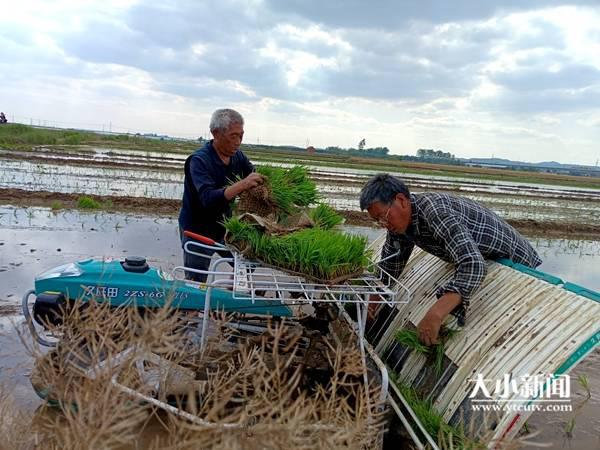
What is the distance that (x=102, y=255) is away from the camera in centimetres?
710

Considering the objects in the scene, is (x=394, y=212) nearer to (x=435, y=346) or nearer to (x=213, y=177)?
(x=435, y=346)

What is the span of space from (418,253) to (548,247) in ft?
26.1

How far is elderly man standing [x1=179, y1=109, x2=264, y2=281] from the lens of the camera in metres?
3.77

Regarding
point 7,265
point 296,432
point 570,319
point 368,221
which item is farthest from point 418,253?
point 368,221

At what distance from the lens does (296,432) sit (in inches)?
55.7

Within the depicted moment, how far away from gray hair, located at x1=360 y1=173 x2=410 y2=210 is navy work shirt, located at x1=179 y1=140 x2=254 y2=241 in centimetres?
116

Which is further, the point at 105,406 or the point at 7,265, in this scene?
the point at 7,265

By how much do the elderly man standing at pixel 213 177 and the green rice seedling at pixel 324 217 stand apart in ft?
2.05

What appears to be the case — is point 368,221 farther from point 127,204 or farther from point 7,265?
point 7,265

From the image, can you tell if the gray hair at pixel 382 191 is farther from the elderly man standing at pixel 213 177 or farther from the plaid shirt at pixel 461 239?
the elderly man standing at pixel 213 177

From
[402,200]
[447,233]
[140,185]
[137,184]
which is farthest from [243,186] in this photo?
[137,184]

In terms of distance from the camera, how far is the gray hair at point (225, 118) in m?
3.85

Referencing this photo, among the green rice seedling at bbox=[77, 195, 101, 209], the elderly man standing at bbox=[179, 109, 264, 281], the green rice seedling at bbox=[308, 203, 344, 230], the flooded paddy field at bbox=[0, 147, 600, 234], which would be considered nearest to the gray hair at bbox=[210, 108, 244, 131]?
the elderly man standing at bbox=[179, 109, 264, 281]

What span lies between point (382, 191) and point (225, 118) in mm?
1508
